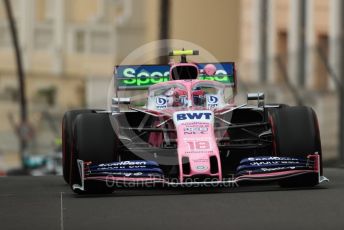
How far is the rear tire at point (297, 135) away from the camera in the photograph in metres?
16.2

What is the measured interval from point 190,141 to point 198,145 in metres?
0.15

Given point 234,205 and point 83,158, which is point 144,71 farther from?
point 234,205

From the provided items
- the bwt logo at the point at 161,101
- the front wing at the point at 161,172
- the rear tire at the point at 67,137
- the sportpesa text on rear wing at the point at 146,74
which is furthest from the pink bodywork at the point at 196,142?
the sportpesa text on rear wing at the point at 146,74

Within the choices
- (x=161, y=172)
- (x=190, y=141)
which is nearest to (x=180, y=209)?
(x=161, y=172)

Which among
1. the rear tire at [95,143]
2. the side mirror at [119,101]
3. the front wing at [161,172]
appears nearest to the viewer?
the front wing at [161,172]

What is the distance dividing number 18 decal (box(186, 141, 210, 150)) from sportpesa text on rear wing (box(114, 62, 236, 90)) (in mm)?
2446

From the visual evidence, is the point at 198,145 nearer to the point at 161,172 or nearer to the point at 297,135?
the point at 161,172

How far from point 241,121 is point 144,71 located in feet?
5.47

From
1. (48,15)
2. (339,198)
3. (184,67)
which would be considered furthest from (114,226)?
(48,15)

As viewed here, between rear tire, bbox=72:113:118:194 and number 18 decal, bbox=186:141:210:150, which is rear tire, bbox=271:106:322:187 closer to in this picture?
number 18 decal, bbox=186:141:210:150

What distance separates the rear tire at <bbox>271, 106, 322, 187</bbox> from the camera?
1625cm

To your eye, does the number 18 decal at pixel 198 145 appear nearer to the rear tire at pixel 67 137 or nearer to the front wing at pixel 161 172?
the front wing at pixel 161 172

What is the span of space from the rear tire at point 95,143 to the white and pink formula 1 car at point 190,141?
1 centimetres

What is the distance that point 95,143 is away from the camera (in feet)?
52.9
